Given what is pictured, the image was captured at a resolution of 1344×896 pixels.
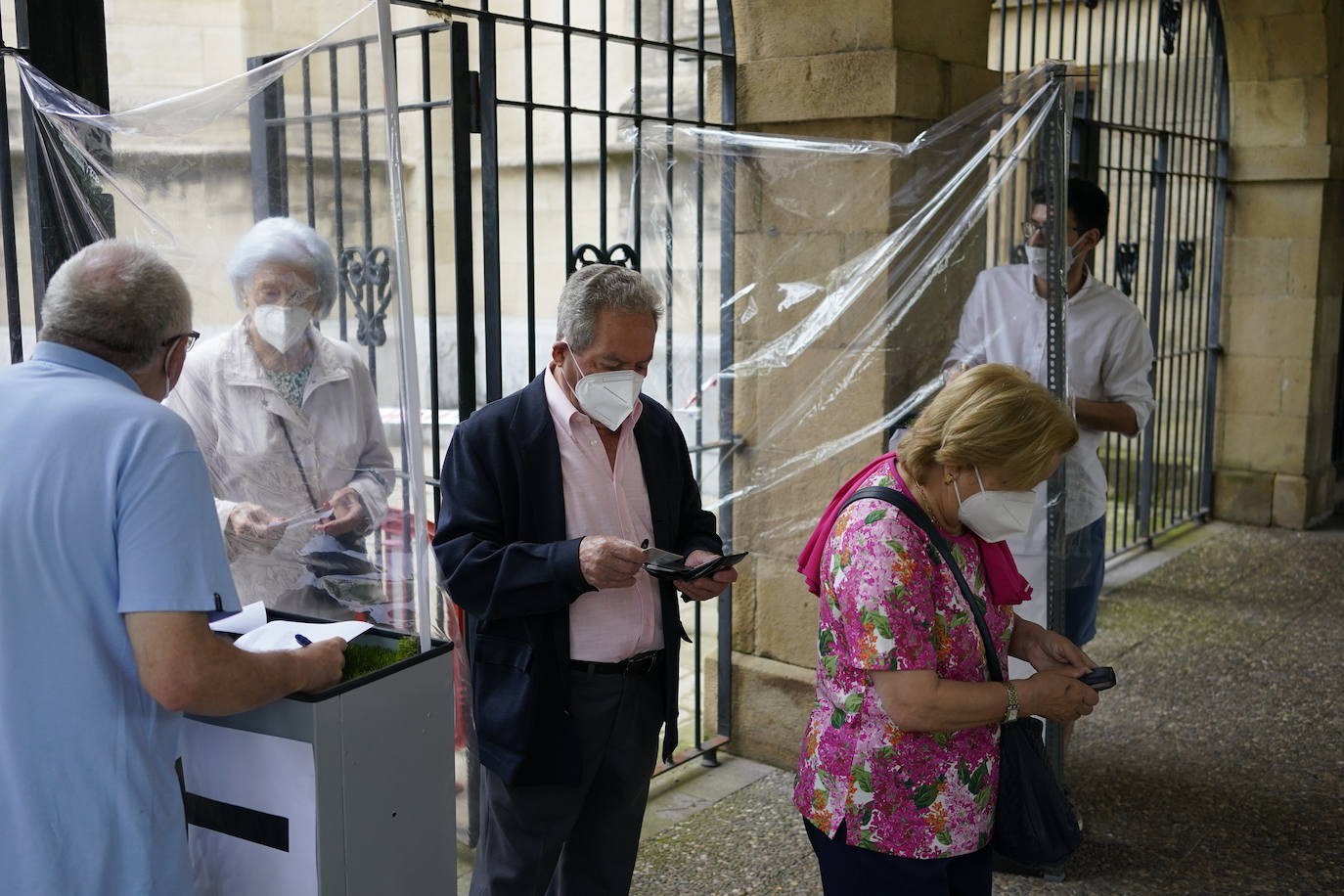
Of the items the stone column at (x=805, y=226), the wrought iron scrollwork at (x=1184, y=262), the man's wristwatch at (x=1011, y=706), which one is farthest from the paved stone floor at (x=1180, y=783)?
the wrought iron scrollwork at (x=1184, y=262)

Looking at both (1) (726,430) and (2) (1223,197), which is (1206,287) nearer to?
(2) (1223,197)

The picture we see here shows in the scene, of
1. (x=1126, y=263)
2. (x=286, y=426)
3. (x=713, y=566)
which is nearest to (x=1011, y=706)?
(x=713, y=566)

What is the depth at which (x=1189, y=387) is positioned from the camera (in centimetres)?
818

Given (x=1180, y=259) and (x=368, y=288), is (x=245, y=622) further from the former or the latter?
(x=1180, y=259)

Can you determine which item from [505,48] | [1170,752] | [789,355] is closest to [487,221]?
[789,355]

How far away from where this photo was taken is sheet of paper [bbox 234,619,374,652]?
1.99 metres

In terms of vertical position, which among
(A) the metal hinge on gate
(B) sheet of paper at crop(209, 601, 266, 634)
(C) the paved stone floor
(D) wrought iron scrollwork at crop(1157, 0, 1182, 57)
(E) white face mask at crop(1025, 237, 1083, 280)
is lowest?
(C) the paved stone floor

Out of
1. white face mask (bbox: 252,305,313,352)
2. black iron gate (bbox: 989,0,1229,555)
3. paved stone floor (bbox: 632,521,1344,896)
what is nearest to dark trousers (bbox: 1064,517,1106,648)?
paved stone floor (bbox: 632,521,1344,896)

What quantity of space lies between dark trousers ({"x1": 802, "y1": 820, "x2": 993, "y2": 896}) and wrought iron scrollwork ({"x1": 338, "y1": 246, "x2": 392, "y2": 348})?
125cm

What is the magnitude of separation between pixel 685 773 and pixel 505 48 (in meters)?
5.67

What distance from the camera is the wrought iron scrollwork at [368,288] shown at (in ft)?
7.71

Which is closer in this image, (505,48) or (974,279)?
(974,279)

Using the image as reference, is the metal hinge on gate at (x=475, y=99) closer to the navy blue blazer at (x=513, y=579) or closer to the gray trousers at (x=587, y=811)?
the navy blue blazer at (x=513, y=579)

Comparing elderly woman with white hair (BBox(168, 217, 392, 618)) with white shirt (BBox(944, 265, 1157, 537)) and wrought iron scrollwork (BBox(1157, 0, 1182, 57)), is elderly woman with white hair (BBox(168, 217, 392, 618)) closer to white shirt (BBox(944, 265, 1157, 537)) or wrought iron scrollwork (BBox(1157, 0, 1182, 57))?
white shirt (BBox(944, 265, 1157, 537))
